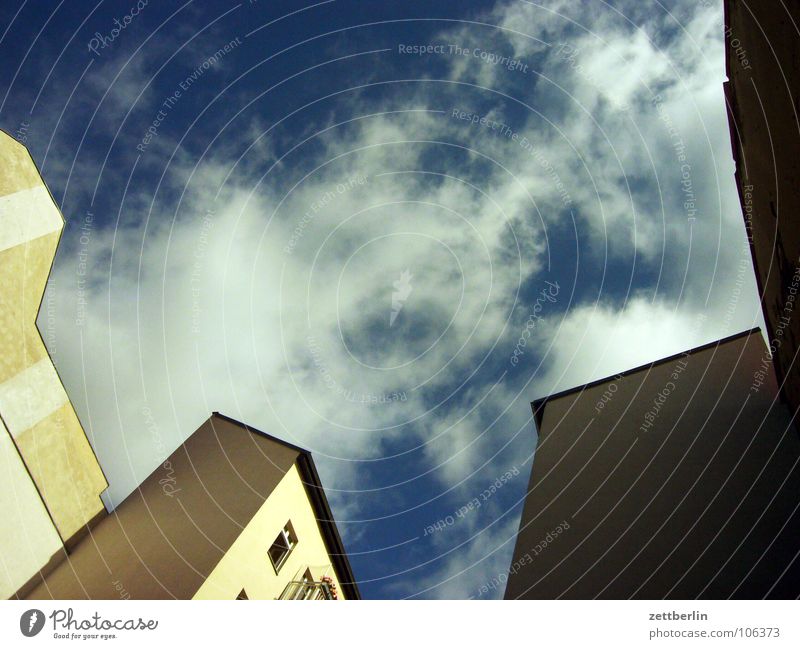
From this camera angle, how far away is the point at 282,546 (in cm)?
1506

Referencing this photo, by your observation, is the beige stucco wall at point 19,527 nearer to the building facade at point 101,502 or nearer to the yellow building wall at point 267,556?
the building facade at point 101,502

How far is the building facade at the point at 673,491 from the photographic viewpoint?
8.50 m

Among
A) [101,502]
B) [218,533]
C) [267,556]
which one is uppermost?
[101,502]

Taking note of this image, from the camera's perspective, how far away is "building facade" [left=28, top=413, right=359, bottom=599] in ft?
38.3

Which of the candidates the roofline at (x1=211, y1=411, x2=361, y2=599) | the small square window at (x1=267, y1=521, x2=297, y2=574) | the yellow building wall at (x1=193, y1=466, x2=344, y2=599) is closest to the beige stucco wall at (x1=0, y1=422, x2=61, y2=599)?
the yellow building wall at (x1=193, y1=466, x2=344, y2=599)

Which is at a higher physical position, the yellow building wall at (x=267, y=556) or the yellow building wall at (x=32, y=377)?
the yellow building wall at (x=32, y=377)

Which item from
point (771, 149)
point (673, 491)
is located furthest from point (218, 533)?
point (771, 149)

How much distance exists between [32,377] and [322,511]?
9.79m

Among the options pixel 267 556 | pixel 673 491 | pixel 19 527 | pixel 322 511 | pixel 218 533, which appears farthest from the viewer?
pixel 322 511

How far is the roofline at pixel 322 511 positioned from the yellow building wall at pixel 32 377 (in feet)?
15.0

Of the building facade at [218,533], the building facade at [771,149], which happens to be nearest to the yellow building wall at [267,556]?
the building facade at [218,533]

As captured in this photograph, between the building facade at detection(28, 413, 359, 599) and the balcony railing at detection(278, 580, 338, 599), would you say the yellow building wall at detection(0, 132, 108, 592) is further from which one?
the balcony railing at detection(278, 580, 338, 599)

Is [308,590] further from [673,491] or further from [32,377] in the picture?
[673,491]
